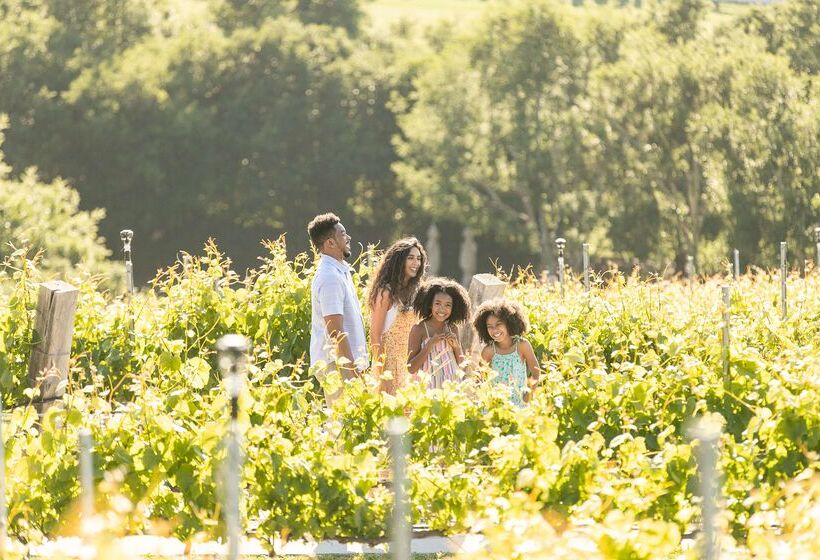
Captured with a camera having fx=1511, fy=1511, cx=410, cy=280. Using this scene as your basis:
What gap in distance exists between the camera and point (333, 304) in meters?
7.51

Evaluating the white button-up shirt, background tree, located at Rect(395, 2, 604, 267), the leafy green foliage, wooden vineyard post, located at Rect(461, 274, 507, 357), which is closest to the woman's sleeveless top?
the white button-up shirt

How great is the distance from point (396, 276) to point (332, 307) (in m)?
0.45

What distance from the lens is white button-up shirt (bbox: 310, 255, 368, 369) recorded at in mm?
7520

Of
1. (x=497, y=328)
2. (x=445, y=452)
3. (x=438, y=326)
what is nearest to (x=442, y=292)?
(x=438, y=326)

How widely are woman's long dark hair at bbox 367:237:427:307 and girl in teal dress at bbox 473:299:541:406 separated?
0.38 meters

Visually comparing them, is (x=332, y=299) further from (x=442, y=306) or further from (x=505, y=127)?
(x=505, y=127)

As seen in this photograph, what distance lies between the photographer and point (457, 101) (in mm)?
48906

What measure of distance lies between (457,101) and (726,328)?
41964 millimetres

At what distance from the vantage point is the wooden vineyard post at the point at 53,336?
8023 millimetres

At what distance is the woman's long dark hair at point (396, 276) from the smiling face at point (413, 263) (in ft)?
0.05

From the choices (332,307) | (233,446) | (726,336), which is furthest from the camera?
(332,307)

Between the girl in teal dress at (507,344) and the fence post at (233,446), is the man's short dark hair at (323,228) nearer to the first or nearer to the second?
the girl in teal dress at (507,344)

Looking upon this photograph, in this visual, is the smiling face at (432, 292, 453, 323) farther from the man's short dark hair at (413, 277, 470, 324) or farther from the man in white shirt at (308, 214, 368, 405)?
the man in white shirt at (308, 214, 368, 405)

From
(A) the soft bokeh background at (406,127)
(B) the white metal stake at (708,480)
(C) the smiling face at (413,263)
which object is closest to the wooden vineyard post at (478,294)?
(C) the smiling face at (413,263)
